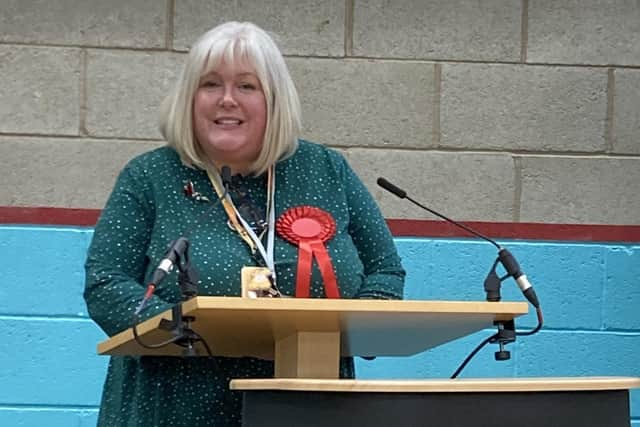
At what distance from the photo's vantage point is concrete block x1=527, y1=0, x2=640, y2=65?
4031 mm

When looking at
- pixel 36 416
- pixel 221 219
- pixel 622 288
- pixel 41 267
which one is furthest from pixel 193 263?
pixel 622 288

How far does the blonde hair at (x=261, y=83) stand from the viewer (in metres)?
2.46

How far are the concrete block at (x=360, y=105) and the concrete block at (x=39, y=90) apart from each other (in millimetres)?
711

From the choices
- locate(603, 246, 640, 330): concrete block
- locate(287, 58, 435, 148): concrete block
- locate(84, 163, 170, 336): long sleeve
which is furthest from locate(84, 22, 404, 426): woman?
locate(603, 246, 640, 330): concrete block

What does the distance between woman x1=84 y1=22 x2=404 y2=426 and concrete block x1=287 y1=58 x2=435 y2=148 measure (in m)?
1.34

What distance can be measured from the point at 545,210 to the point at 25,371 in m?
1.75

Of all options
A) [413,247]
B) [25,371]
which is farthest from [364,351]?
[25,371]

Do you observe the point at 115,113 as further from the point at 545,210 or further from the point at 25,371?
the point at 545,210

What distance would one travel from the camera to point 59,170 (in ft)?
12.7

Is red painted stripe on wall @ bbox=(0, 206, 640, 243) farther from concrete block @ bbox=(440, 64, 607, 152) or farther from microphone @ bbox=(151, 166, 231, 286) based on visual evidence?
microphone @ bbox=(151, 166, 231, 286)

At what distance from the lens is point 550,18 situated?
404cm

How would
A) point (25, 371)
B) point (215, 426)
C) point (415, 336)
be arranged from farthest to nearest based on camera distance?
1. point (25, 371)
2. point (215, 426)
3. point (415, 336)

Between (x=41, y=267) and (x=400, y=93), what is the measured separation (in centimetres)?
128

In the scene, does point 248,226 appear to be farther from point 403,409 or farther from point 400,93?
point 400,93
